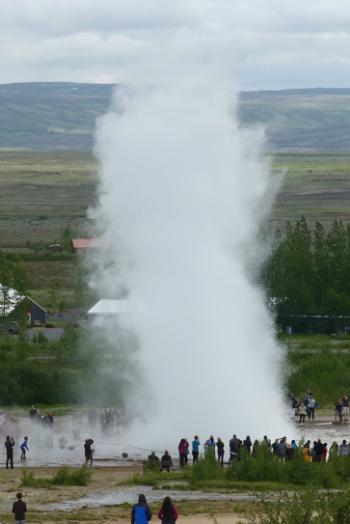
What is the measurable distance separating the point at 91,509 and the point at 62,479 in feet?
9.16

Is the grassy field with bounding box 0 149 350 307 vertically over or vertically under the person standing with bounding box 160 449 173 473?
over

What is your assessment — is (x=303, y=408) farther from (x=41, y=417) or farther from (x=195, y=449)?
(x=195, y=449)

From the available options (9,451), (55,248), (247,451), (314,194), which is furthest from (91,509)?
(314,194)

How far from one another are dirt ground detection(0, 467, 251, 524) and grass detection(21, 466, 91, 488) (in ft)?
0.55

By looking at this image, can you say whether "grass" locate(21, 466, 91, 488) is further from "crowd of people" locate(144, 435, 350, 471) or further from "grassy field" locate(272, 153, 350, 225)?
"grassy field" locate(272, 153, 350, 225)

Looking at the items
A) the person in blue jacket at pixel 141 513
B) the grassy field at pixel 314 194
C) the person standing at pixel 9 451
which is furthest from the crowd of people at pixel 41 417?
the grassy field at pixel 314 194

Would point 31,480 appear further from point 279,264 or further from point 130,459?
point 279,264

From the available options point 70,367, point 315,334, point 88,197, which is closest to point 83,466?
point 70,367

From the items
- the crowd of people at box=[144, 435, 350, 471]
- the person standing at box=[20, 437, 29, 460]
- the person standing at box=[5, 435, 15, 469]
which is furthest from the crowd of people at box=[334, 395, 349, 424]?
the person standing at box=[5, 435, 15, 469]

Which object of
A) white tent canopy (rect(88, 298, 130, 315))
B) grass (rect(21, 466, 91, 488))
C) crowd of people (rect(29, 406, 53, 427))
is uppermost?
white tent canopy (rect(88, 298, 130, 315))

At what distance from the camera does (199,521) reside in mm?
21109

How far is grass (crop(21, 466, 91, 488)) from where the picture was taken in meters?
24.9

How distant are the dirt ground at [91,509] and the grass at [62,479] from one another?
168 millimetres

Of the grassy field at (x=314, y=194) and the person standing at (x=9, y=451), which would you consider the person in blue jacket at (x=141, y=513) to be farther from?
the grassy field at (x=314, y=194)
